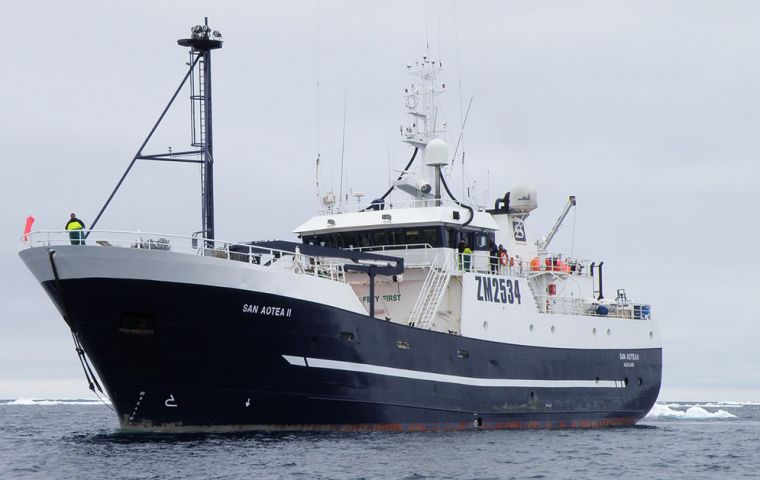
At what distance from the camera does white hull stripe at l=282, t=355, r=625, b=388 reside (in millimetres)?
28922

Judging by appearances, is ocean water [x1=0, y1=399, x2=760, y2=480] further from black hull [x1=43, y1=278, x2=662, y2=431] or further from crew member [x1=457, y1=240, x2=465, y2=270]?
crew member [x1=457, y1=240, x2=465, y2=270]

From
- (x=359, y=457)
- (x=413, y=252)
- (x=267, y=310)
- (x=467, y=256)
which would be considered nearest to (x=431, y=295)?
(x=413, y=252)

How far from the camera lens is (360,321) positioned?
29922mm

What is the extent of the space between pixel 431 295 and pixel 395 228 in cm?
240

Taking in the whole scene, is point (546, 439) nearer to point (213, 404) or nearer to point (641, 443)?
point (641, 443)

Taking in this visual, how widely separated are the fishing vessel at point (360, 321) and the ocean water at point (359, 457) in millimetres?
926

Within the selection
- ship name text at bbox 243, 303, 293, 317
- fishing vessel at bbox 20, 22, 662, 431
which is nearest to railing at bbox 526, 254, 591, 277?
fishing vessel at bbox 20, 22, 662, 431

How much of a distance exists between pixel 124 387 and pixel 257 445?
3738mm

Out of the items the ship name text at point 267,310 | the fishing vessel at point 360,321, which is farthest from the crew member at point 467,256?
the ship name text at point 267,310

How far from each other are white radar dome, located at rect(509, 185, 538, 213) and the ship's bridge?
5.26 metres

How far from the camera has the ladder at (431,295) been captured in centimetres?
3344

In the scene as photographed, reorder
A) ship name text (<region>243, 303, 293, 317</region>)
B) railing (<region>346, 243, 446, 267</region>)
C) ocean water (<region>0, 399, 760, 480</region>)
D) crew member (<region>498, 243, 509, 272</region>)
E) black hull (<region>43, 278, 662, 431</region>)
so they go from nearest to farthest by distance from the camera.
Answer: ocean water (<region>0, 399, 760, 480</region>) → black hull (<region>43, 278, 662, 431</region>) → ship name text (<region>243, 303, 293, 317</region>) → railing (<region>346, 243, 446, 267</region>) → crew member (<region>498, 243, 509, 272</region>)

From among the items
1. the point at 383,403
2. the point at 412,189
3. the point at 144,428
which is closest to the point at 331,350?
the point at 383,403

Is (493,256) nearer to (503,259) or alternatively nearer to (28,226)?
(503,259)
